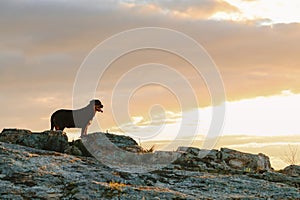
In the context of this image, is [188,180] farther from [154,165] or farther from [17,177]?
[17,177]

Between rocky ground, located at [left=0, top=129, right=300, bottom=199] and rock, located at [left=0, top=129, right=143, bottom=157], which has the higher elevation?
rock, located at [left=0, top=129, right=143, bottom=157]

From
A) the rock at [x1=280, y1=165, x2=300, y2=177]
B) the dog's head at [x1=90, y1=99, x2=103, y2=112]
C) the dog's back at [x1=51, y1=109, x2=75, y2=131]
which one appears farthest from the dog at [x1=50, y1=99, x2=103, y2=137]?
the rock at [x1=280, y1=165, x2=300, y2=177]

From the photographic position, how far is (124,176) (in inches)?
749

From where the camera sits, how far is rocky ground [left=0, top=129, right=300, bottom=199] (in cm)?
1661

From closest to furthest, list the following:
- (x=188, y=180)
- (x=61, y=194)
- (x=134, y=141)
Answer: (x=61, y=194)
(x=188, y=180)
(x=134, y=141)

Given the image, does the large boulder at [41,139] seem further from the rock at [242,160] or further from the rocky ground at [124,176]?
the rock at [242,160]

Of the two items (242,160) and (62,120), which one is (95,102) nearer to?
(62,120)

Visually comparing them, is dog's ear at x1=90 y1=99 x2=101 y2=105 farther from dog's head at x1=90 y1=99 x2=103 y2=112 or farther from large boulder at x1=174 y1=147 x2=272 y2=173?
large boulder at x1=174 y1=147 x2=272 y2=173

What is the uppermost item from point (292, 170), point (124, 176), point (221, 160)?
point (221, 160)

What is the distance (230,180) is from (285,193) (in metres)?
2.30

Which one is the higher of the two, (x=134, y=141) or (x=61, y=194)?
(x=134, y=141)

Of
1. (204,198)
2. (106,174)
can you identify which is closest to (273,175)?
(204,198)

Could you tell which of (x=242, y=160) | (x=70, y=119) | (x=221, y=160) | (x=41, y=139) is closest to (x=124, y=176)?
(x=41, y=139)

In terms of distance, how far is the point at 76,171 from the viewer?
18844 mm
